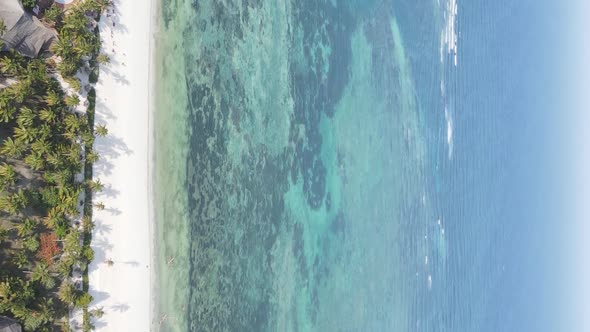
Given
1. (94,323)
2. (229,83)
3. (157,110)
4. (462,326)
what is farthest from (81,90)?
(462,326)

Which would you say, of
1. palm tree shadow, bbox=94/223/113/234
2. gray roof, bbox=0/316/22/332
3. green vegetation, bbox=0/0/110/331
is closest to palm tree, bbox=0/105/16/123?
green vegetation, bbox=0/0/110/331

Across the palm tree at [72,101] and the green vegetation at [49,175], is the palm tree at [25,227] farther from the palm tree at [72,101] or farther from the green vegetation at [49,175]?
the palm tree at [72,101]

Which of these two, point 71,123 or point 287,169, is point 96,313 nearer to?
point 71,123

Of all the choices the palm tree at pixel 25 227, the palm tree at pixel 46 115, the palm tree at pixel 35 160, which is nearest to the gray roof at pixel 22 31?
the palm tree at pixel 46 115

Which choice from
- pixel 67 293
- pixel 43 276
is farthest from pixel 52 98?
pixel 67 293

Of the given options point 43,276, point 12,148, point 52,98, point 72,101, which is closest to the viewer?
point 12,148

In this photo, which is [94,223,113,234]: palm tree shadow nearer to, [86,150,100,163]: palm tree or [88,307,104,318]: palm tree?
[86,150,100,163]: palm tree

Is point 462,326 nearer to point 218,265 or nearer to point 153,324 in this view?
point 218,265
